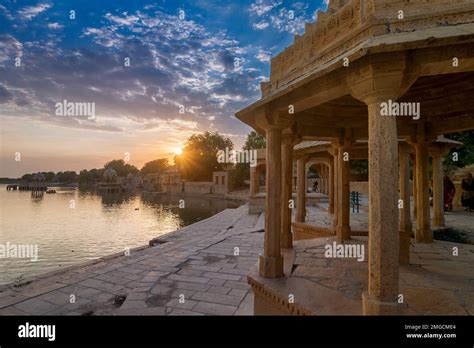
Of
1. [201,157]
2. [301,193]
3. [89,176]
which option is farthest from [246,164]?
[89,176]

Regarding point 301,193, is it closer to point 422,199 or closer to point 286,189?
point 422,199

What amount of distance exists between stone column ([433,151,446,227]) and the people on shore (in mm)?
5436

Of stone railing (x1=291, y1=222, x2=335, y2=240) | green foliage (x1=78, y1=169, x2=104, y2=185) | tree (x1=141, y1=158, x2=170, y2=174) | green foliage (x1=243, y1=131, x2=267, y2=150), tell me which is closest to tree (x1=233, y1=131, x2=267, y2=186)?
green foliage (x1=243, y1=131, x2=267, y2=150)

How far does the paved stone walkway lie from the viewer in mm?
5070

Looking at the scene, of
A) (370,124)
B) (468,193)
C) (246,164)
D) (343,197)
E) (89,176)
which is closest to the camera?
(370,124)

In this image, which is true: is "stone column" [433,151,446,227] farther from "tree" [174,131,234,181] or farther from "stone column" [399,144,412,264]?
"tree" [174,131,234,181]

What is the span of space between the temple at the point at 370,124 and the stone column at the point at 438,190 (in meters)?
2.53

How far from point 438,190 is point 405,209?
11.3 feet

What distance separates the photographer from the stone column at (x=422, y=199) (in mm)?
7234

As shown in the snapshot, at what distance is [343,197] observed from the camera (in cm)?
724

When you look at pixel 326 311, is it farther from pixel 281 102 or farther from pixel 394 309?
pixel 281 102

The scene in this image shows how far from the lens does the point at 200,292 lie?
5688mm
